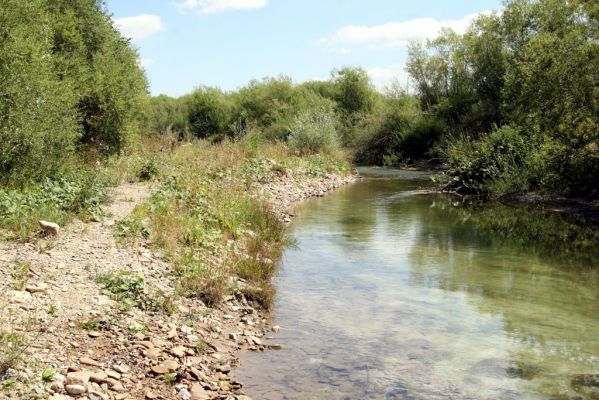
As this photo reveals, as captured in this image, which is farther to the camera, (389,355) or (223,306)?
(223,306)

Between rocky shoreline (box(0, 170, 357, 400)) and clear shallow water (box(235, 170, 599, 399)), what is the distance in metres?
0.55

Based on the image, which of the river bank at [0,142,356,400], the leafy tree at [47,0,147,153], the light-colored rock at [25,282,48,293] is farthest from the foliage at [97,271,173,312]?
the leafy tree at [47,0,147,153]

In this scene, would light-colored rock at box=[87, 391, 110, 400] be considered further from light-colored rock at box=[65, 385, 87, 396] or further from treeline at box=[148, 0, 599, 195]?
treeline at box=[148, 0, 599, 195]

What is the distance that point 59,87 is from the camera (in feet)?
49.2

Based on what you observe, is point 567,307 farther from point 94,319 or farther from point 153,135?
point 153,135

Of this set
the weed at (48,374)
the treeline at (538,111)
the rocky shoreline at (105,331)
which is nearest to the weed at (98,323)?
the rocky shoreline at (105,331)

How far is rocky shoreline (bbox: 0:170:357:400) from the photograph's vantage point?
217 inches

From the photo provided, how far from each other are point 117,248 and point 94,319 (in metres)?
3.12

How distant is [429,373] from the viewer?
6938 mm

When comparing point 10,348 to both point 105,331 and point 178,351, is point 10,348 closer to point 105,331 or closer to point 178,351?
point 105,331

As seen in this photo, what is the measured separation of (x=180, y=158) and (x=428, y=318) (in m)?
15.6

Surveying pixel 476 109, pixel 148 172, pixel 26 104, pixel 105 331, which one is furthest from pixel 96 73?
pixel 476 109

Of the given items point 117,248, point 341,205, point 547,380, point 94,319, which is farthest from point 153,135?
point 547,380

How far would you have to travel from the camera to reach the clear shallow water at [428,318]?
6.70 metres
